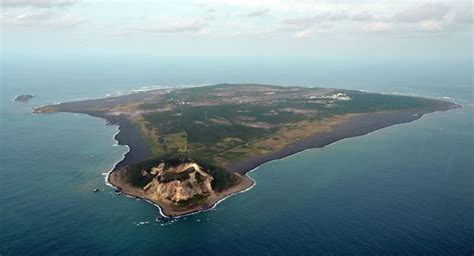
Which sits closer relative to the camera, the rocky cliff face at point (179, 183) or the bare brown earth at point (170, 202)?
the bare brown earth at point (170, 202)

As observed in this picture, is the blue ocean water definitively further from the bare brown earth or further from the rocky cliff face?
the rocky cliff face

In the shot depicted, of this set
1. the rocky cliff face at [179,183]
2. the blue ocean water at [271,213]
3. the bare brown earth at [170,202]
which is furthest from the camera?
the rocky cliff face at [179,183]

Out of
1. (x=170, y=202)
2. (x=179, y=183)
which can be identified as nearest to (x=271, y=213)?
(x=170, y=202)

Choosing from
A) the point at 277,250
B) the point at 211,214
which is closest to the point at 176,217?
the point at 211,214

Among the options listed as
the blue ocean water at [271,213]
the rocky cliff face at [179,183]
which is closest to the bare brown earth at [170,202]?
A: the rocky cliff face at [179,183]

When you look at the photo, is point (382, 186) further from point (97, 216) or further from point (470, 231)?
point (97, 216)

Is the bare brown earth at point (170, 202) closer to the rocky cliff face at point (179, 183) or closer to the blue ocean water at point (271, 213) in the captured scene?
the rocky cliff face at point (179, 183)

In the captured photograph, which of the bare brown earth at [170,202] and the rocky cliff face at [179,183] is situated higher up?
the rocky cliff face at [179,183]

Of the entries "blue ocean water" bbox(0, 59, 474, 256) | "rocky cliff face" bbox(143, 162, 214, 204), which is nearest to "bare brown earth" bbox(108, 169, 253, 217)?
"rocky cliff face" bbox(143, 162, 214, 204)

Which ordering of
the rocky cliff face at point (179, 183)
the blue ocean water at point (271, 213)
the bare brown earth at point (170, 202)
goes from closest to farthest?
the blue ocean water at point (271, 213) → the bare brown earth at point (170, 202) → the rocky cliff face at point (179, 183)
